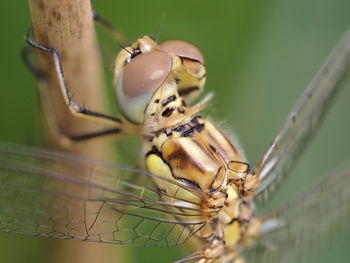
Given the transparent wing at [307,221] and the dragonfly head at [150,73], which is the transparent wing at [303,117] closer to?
the transparent wing at [307,221]

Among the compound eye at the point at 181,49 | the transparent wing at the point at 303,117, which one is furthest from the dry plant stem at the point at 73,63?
the transparent wing at the point at 303,117

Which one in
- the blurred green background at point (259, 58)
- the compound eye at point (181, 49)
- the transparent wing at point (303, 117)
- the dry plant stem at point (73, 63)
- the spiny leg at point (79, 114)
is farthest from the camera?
the blurred green background at point (259, 58)

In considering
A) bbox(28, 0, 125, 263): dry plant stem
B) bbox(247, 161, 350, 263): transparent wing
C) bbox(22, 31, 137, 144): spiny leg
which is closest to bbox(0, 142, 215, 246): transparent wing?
bbox(22, 31, 137, 144): spiny leg

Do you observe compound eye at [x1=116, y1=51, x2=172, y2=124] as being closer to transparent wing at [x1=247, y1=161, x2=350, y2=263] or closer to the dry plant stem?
the dry plant stem

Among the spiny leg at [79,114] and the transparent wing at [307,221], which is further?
the transparent wing at [307,221]

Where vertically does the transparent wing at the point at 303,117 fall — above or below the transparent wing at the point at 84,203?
above

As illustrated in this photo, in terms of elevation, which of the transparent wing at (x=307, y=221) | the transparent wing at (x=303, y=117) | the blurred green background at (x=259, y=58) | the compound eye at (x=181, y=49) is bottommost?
the transparent wing at (x=307, y=221)
